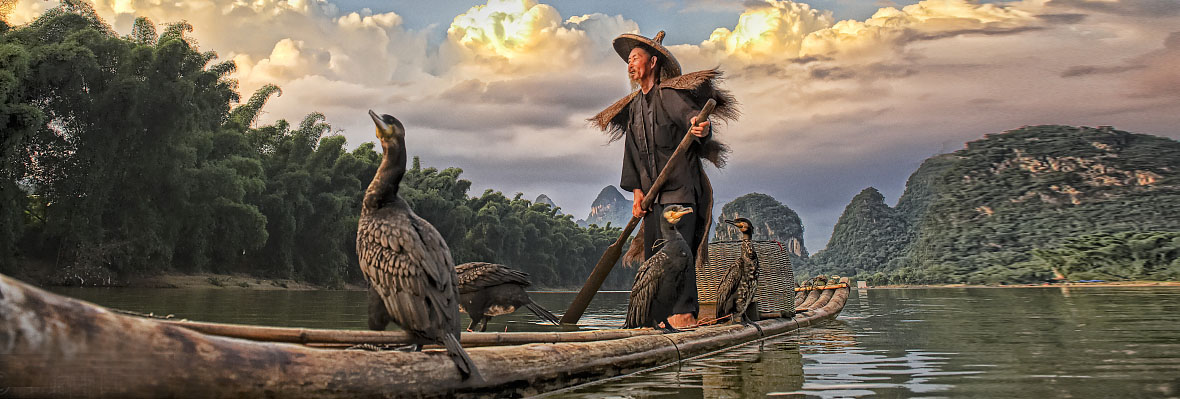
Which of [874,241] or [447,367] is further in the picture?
A: [874,241]

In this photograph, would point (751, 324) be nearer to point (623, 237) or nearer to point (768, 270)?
point (623, 237)

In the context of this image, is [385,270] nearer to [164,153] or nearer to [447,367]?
[447,367]

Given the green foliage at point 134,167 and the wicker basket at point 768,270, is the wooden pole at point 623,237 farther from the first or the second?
the green foliage at point 134,167

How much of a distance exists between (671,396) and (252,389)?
177 centimetres

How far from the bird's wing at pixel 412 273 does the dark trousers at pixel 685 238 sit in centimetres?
271

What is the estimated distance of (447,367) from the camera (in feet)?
8.25

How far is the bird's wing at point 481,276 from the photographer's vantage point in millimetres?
5227

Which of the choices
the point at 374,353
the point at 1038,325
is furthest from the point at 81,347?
the point at 1038,325

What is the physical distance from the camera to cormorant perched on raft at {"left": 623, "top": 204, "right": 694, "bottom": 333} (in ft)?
16.6

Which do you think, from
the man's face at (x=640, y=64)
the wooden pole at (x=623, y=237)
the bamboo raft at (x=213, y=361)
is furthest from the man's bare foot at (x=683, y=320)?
the bamboo raft at (x=213, y=361)

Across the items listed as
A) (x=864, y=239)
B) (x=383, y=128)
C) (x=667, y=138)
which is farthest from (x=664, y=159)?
(x=864, y=239)

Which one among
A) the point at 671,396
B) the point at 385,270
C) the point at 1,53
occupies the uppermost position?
the point at 1,53

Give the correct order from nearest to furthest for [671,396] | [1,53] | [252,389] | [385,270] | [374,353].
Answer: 1. [252,389]
2. [374,353]
3. [385,270]
4. [671,396]
5. [1,53]

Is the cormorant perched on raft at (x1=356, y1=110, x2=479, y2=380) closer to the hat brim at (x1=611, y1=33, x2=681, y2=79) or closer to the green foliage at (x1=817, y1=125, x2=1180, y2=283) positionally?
the hat brim at (x1=611, y1=33, x2=681, y2=79)
